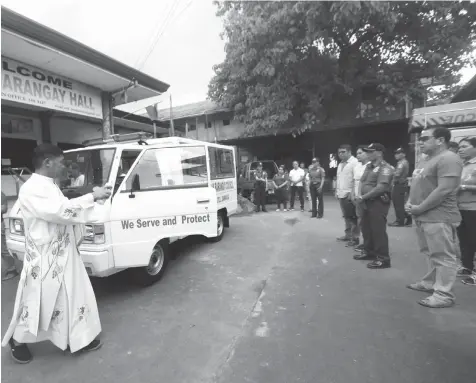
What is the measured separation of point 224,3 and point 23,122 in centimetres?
952

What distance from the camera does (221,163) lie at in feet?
20.0

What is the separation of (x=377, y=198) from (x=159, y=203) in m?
3.00

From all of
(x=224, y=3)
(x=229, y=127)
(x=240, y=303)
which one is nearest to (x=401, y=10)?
(x=224, y=3)

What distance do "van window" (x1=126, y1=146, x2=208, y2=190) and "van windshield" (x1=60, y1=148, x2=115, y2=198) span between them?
15.6 inches

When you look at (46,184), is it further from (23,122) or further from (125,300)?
(23,122)

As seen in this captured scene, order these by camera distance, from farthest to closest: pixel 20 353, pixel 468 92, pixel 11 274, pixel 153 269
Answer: pixel 468 92 → pixel 11 274 → pixel 153 269 → pixel 20 353

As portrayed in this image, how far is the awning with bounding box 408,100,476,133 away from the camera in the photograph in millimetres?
7023

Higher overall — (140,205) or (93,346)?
(140,205)

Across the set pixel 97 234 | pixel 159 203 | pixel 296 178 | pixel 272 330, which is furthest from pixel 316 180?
pixel 97 234

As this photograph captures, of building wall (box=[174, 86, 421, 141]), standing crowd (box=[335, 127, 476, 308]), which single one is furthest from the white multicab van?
building wall (box=[174, 86, 421, 141])

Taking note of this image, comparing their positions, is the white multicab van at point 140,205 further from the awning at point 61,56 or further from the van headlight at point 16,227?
the awning at point 61,56

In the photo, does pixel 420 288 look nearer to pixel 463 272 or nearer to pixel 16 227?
pixel 463 272

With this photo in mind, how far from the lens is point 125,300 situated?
3418mm

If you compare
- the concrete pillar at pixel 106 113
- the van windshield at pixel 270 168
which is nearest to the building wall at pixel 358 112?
the van windshield at pixel 270 168
